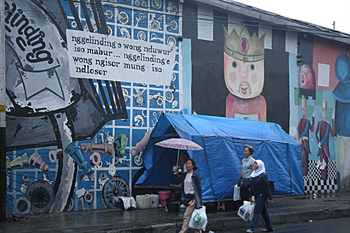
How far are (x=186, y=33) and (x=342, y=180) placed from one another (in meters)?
9.55

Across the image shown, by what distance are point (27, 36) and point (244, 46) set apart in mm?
7730

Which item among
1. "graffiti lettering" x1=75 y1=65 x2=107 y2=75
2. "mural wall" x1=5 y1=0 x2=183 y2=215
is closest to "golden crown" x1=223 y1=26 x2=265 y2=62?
"mural wall" x1=5 y1=0 x2=183 y2=215

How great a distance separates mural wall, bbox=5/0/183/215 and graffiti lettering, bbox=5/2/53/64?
25 mm

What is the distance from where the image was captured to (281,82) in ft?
51.5

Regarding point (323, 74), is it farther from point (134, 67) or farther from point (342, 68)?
point (134, 67)

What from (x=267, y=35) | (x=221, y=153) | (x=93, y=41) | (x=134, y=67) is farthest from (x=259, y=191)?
(x=267, y=35)

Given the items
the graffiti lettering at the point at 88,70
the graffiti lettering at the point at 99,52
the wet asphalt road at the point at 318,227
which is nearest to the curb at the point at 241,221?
the wet asphalt road at the point at 318,227

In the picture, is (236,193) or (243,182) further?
(236,193)

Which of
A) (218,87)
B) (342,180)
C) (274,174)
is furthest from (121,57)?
(342,180)

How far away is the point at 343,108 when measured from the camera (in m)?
17.4

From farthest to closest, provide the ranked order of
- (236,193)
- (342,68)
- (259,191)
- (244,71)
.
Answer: (342,68) < (244,71) < (236,193) < (259,191)

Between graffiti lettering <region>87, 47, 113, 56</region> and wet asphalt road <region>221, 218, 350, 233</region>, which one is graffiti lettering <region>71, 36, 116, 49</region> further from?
wet asphalt road <region>221, 218, 350, 233</region>

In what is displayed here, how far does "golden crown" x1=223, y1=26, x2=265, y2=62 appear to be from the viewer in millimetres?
14453

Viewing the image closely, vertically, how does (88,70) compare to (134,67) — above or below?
below
